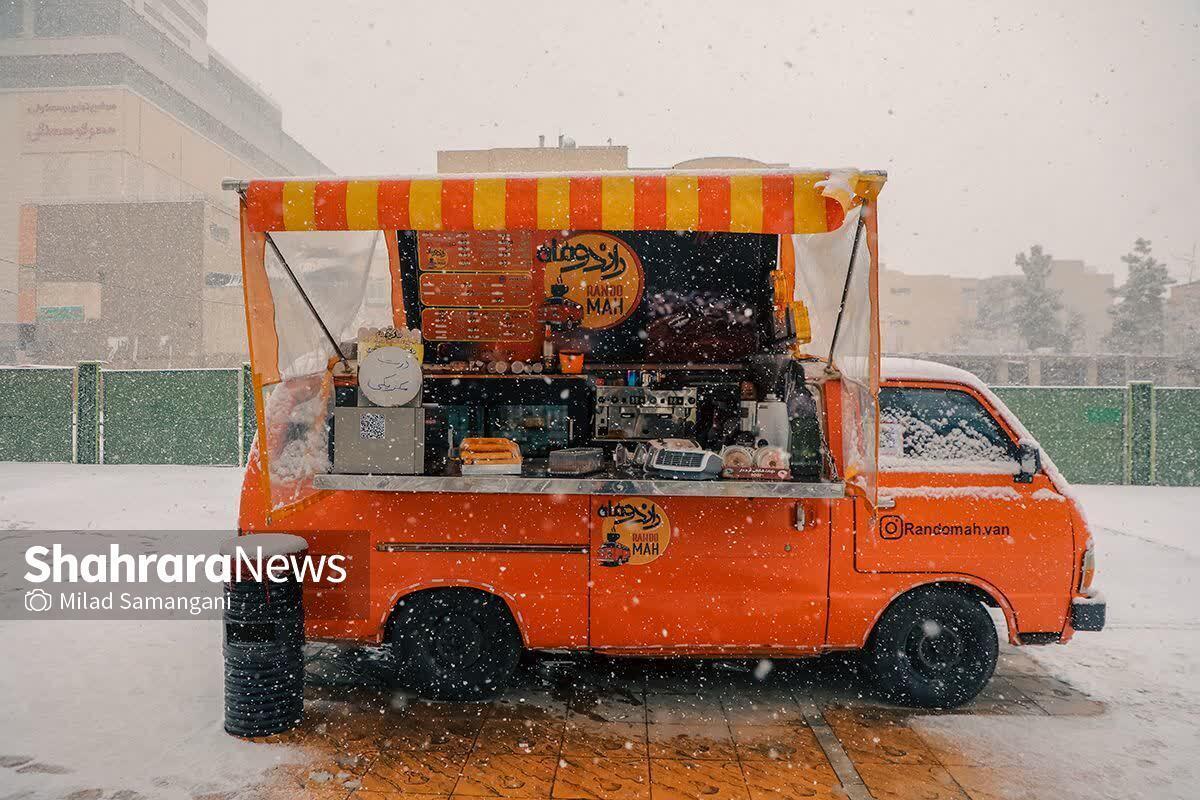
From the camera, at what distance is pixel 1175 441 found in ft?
46.7

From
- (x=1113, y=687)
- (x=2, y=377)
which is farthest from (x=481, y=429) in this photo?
(x=2, y=377)

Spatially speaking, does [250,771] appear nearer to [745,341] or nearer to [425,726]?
[425,726]

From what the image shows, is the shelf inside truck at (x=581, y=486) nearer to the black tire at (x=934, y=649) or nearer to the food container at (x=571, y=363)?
the black tire at (x=934, y=649)

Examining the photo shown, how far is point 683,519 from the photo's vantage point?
15.1 feet

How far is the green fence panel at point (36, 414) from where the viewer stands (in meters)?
15.6

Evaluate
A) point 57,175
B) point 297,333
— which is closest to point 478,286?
point 297,333

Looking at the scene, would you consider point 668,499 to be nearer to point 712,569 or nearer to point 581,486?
point 712,569

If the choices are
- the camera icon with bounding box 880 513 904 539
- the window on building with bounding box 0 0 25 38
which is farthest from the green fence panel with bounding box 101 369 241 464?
the window on building with bounding box 0 0 25 38

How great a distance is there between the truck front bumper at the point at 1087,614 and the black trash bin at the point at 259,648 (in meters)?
4.63

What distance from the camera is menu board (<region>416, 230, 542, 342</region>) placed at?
5.96 meters

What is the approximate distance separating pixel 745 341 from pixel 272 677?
13.2 feet

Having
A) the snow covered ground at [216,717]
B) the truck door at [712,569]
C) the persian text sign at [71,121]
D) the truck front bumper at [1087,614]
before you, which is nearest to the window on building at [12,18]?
the persian text sign at [71,121]

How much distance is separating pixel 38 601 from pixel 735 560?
20.9ft

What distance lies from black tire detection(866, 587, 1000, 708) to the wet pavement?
15cm
